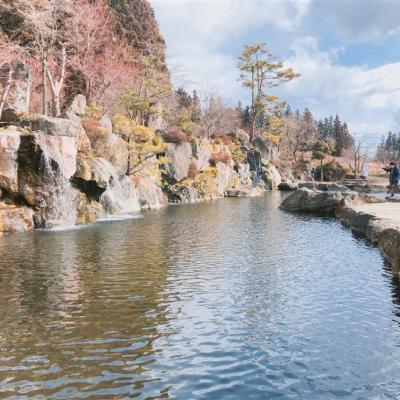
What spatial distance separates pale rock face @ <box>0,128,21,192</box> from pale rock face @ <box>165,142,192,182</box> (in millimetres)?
22211

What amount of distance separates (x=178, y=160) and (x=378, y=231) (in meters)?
28.8

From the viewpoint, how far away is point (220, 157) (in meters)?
54.6

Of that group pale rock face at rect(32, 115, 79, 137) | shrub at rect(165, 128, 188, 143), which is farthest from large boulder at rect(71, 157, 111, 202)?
shrub at rect(165, 128, 188, 143)

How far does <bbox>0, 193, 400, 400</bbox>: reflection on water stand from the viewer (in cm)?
644

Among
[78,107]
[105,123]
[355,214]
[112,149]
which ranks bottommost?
[355,214]

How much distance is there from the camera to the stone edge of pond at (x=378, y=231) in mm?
13788

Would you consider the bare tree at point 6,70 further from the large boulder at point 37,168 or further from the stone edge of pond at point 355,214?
the stone edge of pond at point 355,214

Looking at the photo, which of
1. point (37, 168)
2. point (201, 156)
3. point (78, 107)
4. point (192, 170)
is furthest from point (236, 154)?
point (37, 168)

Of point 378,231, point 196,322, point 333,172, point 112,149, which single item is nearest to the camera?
point 196,322

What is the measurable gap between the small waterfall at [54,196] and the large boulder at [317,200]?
17.5 m

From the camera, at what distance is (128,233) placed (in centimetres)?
2081

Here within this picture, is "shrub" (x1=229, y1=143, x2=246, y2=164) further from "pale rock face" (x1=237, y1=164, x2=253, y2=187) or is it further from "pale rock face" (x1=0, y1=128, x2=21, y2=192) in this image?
"pale rock face" (x1=0, y1=128, x2=21, y2=192)

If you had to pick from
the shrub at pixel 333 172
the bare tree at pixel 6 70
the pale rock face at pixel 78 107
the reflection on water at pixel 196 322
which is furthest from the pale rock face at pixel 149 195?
the shrub at pixel 333 172

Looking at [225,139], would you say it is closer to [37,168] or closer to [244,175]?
[244,175]
